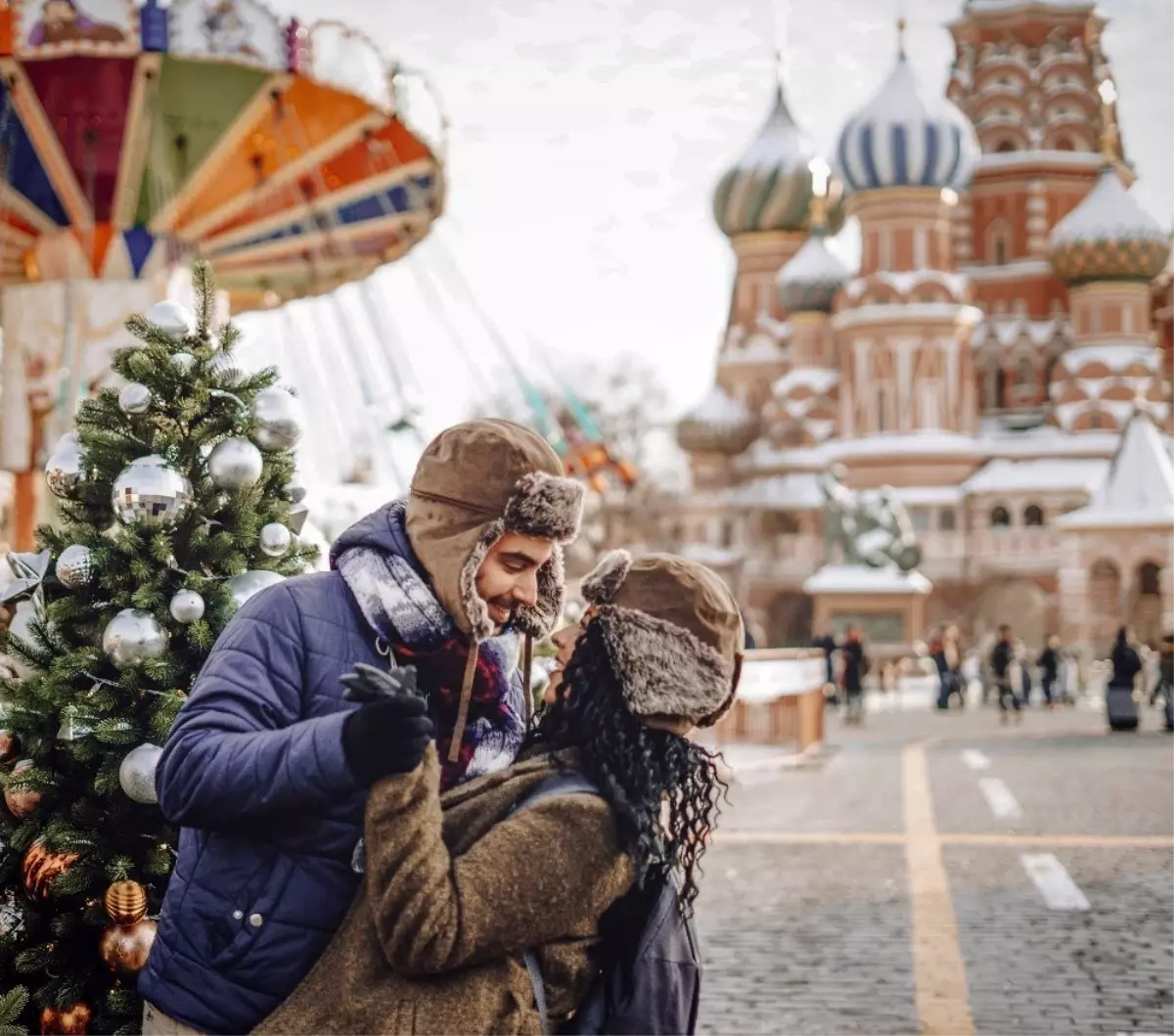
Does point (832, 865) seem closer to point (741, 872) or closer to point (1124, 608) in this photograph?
point (741, 872)

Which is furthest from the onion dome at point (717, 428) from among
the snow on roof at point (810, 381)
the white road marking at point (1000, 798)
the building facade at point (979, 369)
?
the white road marking at point (1000, 798)

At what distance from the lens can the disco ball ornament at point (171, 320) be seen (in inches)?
211

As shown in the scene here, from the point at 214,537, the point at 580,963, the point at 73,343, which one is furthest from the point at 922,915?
the point at 73,343

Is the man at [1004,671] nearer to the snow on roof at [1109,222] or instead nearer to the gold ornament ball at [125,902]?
the gold ornament ball at [125,902]

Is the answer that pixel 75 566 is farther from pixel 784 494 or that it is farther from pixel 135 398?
pixel 784 494

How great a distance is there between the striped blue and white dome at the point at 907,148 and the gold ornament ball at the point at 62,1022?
167 feet

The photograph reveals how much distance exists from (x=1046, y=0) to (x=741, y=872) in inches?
2114

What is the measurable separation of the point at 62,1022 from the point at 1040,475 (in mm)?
49794

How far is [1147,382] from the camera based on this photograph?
5350cm

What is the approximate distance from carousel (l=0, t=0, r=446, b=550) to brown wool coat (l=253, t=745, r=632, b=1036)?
1335 centimetres

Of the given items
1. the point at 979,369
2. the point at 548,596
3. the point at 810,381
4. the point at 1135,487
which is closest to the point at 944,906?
the point at 548,596

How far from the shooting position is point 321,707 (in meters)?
3.19

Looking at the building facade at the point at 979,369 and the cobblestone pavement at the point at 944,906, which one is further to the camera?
the building facade at the point at 979,369

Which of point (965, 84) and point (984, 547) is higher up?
point (965, 84)
